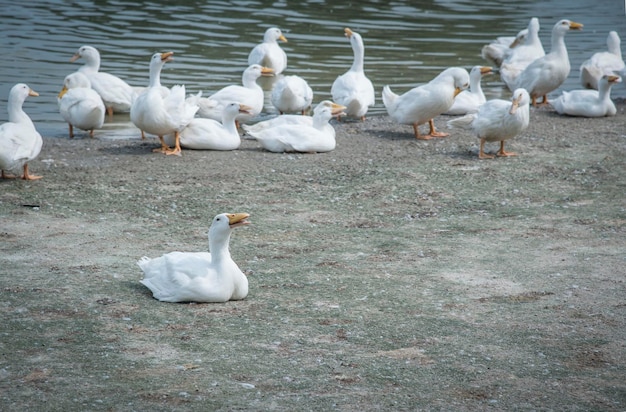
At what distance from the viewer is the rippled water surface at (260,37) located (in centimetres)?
1552

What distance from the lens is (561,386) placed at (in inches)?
202

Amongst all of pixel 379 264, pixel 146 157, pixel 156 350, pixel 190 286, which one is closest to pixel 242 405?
pixel 156 350

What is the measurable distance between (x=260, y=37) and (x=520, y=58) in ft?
19.7

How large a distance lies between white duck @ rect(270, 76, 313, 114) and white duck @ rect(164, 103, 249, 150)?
151 cm

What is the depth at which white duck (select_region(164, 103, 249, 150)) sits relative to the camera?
36.3 feet

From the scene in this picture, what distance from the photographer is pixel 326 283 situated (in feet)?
22.3

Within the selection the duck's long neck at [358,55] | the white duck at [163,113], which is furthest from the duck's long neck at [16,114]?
the duck's long neck at [358,55]

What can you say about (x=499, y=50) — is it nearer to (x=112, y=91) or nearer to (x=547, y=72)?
(x=547, y=72)

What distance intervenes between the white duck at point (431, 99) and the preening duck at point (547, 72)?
2689mm

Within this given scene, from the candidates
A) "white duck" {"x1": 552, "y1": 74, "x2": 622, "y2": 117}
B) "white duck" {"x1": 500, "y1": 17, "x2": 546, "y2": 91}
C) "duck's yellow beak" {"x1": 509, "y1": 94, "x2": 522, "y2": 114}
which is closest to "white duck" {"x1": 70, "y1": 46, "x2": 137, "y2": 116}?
"duck's yellow beak" {"x1": 509, "y1": 94, "x2": 522, "y2": 114}

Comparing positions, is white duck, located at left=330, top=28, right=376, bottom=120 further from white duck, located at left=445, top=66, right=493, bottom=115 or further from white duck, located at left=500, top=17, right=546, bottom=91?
white duck, located at left=500, top=17, right=546, bottom=91

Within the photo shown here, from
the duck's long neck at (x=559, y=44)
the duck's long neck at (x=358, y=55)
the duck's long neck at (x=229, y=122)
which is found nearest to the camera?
the duck's long neck at (x=229, y=122)

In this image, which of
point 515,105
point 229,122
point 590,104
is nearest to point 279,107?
point 229,122

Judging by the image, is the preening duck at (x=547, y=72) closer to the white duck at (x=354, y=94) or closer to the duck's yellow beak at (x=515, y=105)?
the white duck at (x=354, y=94)
